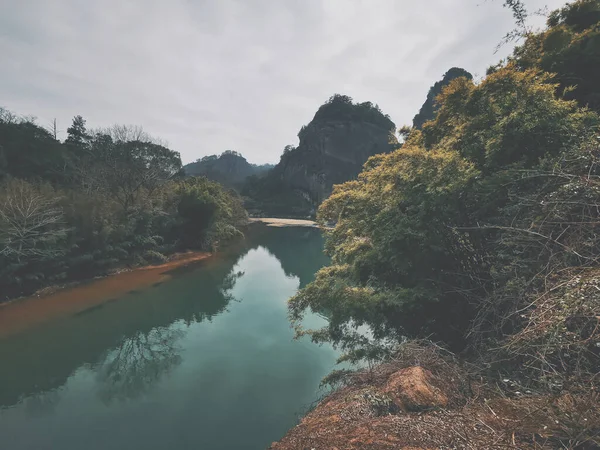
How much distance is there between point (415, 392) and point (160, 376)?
24.9ft

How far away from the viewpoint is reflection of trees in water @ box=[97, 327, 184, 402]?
25.5 feet

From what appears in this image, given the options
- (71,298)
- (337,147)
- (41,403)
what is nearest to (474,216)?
(41,403)

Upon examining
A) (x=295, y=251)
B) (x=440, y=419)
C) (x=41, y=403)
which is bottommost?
(x=41, y=403)

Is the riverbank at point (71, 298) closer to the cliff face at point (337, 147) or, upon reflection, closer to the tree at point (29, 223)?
the tree at point (29, 223)

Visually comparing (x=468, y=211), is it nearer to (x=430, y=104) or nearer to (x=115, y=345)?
(x=115, y=345)

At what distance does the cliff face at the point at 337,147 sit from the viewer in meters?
96.3

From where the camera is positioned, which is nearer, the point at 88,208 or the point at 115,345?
the point at 115,345

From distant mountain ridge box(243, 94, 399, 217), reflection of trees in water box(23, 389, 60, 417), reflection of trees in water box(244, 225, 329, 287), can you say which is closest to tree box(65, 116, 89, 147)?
reflection of trees in water box(244, 225, 329, 287)

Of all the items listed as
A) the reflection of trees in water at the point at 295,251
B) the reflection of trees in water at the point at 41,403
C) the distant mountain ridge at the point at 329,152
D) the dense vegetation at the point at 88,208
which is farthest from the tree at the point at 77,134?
the distant mountain ridge at the point at 329,152

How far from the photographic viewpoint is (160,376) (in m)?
8.38

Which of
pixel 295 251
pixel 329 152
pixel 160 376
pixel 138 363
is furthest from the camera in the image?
pixel 329 152

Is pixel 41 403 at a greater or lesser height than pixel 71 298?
lesser

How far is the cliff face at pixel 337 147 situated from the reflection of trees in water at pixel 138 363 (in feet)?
272

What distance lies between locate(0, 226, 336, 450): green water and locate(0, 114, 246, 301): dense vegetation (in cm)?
399
